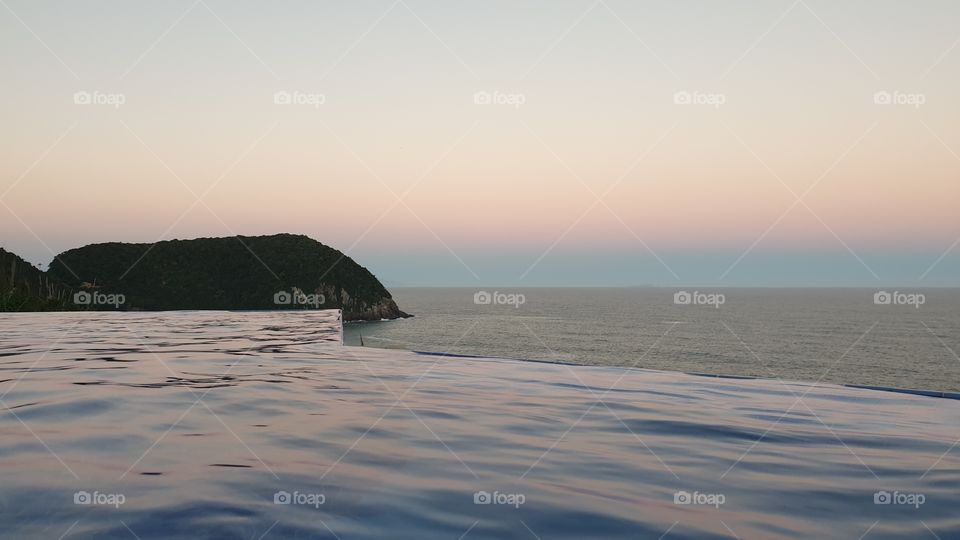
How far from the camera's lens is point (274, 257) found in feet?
506

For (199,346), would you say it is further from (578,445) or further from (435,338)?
(435,338)

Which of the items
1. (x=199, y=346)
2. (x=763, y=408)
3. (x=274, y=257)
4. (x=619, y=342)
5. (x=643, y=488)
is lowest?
(x=643, y=488)

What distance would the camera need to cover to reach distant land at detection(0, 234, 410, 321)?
406 ft

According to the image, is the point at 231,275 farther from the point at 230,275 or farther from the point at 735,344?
the point at 735,344

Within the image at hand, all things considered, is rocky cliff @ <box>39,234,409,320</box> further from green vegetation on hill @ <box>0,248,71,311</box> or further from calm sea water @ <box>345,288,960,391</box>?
green vegetation on hill @ <box>0,248,71,311</box>

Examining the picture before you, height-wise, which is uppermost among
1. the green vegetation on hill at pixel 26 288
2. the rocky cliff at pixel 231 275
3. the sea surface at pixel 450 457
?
the rocky cliff at pixel 231 275

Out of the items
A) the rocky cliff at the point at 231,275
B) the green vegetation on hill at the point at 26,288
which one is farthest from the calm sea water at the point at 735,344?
the green vegetation on hill at the point at 26,288

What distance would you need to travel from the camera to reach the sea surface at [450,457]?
14.0 feet

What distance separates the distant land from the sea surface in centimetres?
10990

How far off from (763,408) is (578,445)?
4.60 m

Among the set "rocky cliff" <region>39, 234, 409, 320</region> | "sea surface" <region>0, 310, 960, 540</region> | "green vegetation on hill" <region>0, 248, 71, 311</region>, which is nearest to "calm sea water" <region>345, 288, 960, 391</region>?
"rocky cliff" <region>39, 234, 409, 320</region>

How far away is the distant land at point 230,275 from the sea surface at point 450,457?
10990 cm

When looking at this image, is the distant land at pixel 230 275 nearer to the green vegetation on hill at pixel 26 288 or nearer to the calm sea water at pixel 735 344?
the calm sea water at pixel 735 344

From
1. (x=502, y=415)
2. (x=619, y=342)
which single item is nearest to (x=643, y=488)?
(x=502, y=415)
